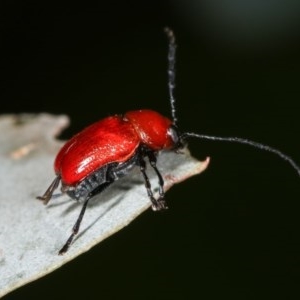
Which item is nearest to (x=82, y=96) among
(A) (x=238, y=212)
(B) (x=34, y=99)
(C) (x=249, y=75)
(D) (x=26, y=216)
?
(B) (x=34, y=99)

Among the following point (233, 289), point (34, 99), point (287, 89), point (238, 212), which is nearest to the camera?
point (233, 289)

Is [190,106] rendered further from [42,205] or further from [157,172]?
[42,205]

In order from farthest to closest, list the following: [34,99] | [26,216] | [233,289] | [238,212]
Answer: [34,99] < [238,212] < [233,289] < [26,216]

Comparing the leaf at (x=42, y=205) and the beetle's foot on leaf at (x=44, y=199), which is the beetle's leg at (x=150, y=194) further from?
the beetle's foot on leaf at (x=44, y=199)

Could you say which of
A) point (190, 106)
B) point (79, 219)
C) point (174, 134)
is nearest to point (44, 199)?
point (79, 219)

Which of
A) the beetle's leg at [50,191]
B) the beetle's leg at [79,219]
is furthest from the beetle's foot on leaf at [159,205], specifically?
the beetle's leg at [50,191]

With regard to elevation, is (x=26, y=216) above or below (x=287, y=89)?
below

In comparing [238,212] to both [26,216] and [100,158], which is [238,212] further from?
[26,216]
